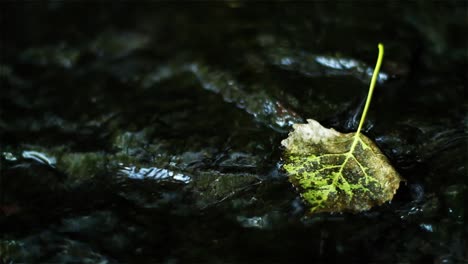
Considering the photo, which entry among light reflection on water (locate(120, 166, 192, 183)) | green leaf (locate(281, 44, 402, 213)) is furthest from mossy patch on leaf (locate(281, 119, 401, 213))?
light reflection on water (locate(120, 166, 192, 183))

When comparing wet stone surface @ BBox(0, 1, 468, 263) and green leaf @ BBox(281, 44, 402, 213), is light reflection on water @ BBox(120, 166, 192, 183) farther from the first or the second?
green leaf @ BBox(281, 44, 402, 213)

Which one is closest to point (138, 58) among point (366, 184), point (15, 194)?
point (15, 194)

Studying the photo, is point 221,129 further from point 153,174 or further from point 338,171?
point 338,171

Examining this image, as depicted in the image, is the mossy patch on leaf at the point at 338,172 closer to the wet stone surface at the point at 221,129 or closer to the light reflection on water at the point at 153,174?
the wet stone surface at the point at 221,129

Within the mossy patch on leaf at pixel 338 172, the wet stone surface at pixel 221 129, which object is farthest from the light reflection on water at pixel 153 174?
the mossy patch on leaf at pixel 338 172

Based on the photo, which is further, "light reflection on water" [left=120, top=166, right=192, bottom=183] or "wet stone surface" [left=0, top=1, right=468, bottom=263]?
"light reflection on water" [left=120, top=166, right=192, bottom=183]

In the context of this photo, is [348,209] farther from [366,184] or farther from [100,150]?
[100,150]
